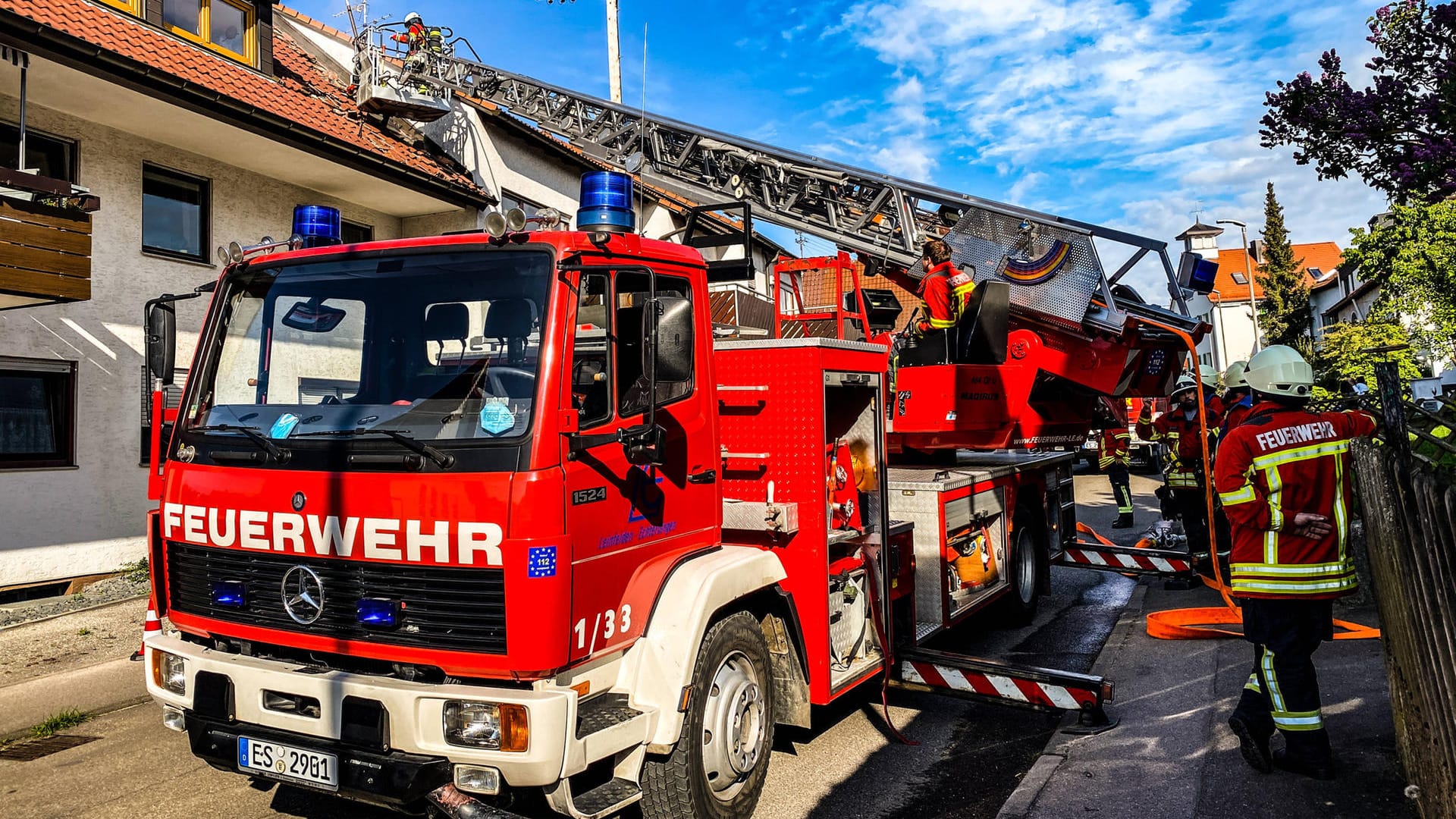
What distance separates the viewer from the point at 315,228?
4004 millimetres

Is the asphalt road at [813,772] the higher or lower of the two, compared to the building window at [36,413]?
lower

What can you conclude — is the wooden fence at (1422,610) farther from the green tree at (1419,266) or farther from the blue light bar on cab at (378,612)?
the green tree at (1419,266)

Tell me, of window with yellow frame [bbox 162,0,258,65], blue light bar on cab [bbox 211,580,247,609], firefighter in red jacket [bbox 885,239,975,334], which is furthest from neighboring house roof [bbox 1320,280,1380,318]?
blue light bar on cab [bbox 211,580,247,609]

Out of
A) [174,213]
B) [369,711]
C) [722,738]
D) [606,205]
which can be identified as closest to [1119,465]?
[722,738]

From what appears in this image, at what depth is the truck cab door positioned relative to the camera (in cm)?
312

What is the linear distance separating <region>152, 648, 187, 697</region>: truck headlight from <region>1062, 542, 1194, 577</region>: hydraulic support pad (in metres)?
6.69

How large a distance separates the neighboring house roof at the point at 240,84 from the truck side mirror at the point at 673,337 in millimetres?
6002

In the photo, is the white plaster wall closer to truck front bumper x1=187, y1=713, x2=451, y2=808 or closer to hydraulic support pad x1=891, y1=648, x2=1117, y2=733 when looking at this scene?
truck front bumper x1=187, y1=713, x2=451, y2=808

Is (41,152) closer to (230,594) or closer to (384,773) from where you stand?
(230,594)

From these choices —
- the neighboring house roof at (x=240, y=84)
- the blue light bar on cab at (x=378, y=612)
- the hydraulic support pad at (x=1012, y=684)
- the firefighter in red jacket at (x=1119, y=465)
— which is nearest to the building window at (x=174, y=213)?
the neighboring house roof at (x=240, y=84)

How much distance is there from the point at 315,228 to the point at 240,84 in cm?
712

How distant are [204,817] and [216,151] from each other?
735cm

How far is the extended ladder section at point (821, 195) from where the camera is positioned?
7.07 metres

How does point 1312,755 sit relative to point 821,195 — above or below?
below
